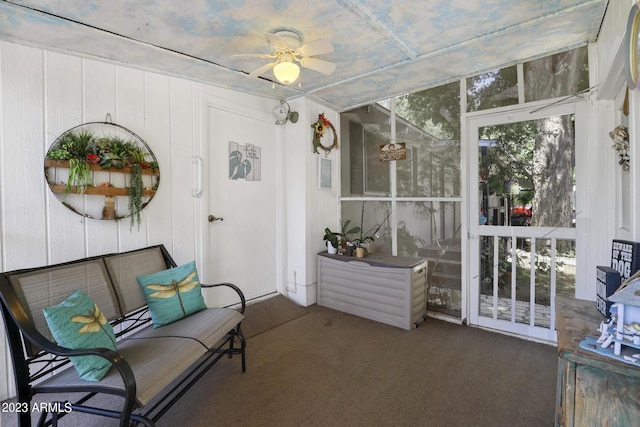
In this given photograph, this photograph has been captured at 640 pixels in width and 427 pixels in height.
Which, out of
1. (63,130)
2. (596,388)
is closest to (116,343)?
(63,130)

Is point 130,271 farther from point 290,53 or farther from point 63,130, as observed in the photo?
point 290,53

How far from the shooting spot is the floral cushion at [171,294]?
2.17 metres

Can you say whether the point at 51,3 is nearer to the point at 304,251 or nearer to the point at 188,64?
the point at 188,64

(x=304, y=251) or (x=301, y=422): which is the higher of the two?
(x=304, y=251)

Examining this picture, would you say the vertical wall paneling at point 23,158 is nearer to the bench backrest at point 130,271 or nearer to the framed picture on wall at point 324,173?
the bench backrest at point 130,271

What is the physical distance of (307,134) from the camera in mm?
3828

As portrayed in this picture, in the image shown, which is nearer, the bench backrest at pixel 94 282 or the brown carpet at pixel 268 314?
the bench backrest at pixel 94 282

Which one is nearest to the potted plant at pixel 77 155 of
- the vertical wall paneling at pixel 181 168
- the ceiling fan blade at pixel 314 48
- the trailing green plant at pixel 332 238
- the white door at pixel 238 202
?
the vertical wall paneling at pixel 181 168

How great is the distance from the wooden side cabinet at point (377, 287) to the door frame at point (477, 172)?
1.55 feet

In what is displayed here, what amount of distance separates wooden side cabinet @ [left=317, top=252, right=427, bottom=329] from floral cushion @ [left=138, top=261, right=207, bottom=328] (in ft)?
5.63

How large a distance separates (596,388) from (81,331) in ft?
7.65

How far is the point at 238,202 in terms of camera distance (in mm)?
3537

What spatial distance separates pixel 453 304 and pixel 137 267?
3.16 metres

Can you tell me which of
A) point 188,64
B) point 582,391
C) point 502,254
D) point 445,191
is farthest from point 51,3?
point 502,254
